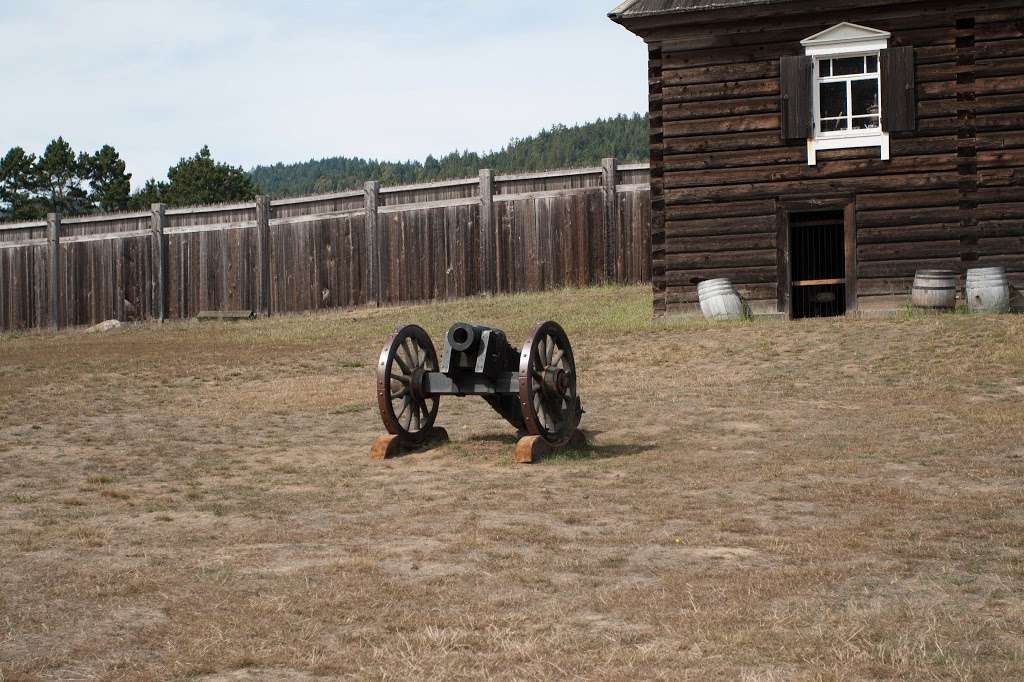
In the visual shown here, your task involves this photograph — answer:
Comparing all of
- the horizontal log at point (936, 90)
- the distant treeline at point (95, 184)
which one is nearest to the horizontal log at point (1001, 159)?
the horizontal log at point (936, 90)

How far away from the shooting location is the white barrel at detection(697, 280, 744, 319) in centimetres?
1872

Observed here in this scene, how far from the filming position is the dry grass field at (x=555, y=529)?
5.03 m

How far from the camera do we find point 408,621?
546 cm

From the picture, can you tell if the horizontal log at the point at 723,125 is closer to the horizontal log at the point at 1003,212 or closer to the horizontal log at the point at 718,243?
the horizontal log at the point at 718,243

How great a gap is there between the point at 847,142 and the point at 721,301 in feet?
9.56

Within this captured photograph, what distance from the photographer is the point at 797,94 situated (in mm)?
18547

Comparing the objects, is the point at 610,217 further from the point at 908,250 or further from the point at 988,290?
the point at 988,290

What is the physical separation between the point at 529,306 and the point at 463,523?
14.2 m

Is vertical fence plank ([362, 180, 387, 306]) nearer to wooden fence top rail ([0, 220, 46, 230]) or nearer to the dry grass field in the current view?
wooden fence top rail ([0, 220, 46, 230])

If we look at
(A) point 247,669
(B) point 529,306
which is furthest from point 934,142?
(A) point 247,669

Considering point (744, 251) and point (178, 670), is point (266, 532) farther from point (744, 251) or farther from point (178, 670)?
point (744, 251)

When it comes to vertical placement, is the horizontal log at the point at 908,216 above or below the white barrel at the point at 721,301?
above

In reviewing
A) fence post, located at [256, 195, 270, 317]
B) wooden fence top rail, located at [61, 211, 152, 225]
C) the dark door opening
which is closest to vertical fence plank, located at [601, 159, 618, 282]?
the dark door opening

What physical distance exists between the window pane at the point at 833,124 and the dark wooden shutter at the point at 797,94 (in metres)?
0.41
